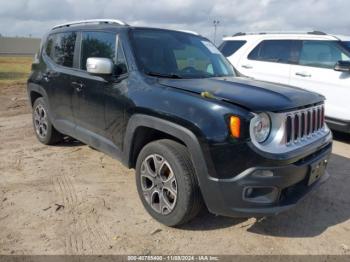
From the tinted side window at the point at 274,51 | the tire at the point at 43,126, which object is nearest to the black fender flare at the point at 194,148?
the tire at the point at 43,126

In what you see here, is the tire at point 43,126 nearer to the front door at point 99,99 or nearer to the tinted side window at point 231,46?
the front door at point 99,99

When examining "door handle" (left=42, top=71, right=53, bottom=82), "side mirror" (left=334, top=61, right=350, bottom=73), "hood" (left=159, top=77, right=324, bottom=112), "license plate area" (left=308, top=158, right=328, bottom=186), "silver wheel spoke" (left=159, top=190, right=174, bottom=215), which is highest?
"side mirror" (left=334, top=61, right=350, bottom=73)

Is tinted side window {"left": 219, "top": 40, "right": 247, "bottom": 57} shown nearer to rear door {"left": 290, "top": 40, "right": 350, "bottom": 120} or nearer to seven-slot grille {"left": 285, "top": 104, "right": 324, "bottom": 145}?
rear door {"left": 290, "top": 40, "right": 350, "bottom": 120}

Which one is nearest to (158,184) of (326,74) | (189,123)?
(189,123)

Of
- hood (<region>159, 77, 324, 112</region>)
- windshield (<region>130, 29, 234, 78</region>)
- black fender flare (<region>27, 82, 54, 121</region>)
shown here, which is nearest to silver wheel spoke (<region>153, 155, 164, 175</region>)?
hood (<region>159, 77, 324, 112</region>)

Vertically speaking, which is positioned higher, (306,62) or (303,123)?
(306,62)

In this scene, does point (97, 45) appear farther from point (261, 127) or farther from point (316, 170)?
point (316, 170)

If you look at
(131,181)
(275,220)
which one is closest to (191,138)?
(275,220)

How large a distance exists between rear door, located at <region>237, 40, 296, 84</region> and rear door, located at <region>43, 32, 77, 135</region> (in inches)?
159

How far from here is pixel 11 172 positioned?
4.86 metres

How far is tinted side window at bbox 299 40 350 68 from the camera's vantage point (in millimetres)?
6700

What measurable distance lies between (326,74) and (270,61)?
48.3 inches

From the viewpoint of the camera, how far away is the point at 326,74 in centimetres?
673

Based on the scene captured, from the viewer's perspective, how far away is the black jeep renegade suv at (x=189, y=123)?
Result: 2979mm
